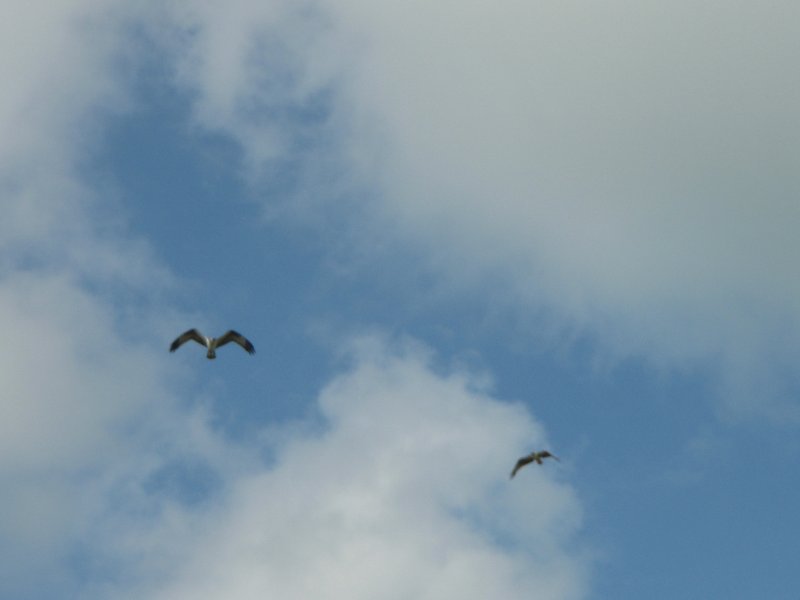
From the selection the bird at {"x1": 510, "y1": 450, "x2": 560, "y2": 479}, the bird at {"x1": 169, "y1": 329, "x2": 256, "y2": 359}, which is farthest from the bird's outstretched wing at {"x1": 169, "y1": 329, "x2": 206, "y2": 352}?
the bird at {"x1": 510, "y1": 450, "x2": 560, "y2": 479}

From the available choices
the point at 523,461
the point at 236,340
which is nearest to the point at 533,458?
the point at 523,461

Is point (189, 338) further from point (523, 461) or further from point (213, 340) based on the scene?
point (523, 461)

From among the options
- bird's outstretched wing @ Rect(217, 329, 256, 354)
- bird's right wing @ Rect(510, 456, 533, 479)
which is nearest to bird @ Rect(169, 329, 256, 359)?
bird's outstretched wing @ Rect(217, 329, 256, 354)

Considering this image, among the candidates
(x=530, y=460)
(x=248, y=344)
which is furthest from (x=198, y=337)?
(x=530, y=460)

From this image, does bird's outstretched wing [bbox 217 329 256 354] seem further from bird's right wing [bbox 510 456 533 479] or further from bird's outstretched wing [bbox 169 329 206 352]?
bird's right wing [bbox 510 456 533 479]

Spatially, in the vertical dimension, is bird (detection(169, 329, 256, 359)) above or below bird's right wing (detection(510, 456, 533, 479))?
below

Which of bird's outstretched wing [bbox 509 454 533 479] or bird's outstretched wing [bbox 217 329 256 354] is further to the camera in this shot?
bird's outstretched wing [bbox 509 454 533 479]

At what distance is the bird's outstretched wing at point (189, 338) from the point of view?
379 ft

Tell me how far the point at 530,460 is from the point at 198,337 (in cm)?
5129

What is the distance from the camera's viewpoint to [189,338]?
382 feet

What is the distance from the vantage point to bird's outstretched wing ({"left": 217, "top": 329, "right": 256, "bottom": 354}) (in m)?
116

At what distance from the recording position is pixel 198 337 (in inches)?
4601

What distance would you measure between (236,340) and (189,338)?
4.87 m

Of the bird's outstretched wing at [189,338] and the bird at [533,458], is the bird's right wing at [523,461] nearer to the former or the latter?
the bird at [533,458]
